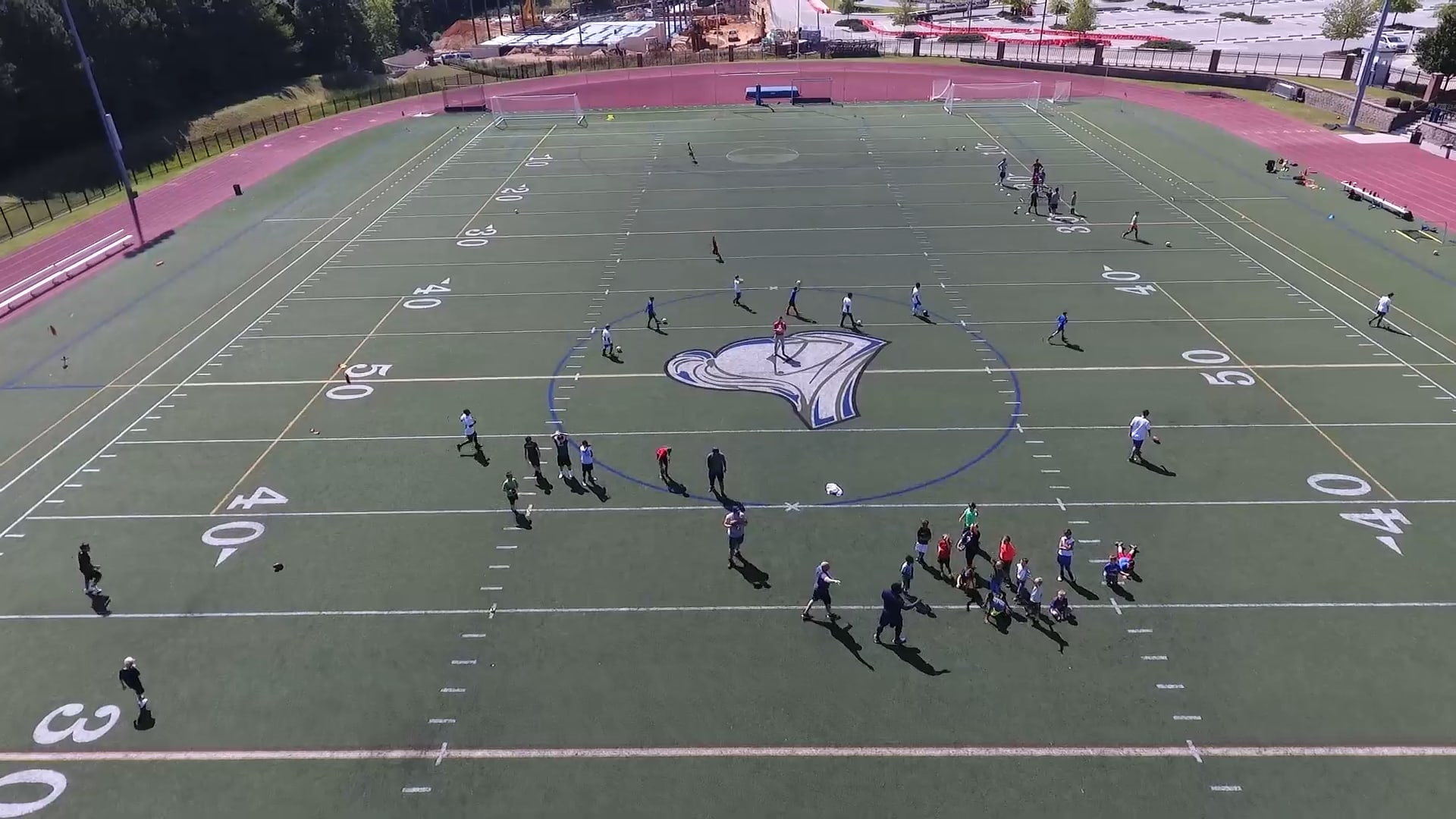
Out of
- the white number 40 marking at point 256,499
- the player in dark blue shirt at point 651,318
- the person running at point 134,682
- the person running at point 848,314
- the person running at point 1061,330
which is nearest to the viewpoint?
the person running at point 134,682

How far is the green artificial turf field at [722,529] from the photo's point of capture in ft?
48.1

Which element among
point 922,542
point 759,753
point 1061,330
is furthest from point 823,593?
point 1061,330

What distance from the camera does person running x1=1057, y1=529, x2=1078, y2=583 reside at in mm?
18062

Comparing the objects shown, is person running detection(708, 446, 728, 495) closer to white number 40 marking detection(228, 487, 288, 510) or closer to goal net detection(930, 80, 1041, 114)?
white number 40 marking detection(228, 487, 288, 510)

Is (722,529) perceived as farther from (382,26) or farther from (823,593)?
(382,26)

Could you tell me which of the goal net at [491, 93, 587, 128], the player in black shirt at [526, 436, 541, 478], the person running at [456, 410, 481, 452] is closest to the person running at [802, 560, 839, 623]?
the player in black shirt at [526, 436, 541, 478]

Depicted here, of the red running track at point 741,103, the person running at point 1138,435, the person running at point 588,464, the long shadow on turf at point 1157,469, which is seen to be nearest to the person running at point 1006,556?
the person running at point 1138,435

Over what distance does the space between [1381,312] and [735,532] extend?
26.7 meters

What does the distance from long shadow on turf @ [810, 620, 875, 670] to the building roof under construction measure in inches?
4778

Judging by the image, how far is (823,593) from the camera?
679 inches

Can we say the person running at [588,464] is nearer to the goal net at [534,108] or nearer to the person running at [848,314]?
the person running at [848,314]

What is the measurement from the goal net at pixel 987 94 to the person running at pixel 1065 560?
5937cm

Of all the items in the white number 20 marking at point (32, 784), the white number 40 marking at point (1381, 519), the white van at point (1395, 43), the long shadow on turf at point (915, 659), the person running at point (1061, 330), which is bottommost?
the white number 20 marking at point (32, 784)

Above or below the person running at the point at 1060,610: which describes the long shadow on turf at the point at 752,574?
below
